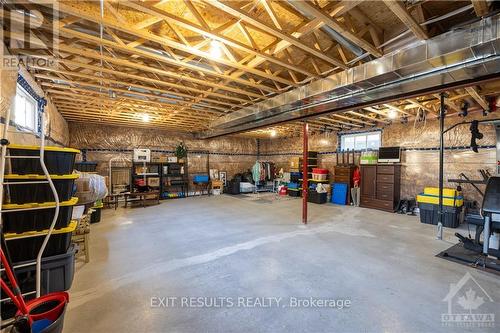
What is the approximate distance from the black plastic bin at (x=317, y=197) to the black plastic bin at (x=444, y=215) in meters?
2.84

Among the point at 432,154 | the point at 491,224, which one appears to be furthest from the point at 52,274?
the point at 432,154

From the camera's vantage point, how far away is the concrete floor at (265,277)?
1801mm

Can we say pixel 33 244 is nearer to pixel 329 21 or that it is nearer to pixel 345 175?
pixel 329 21

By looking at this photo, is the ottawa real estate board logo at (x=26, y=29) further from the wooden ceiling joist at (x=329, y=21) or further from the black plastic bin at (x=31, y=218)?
the wooden ceiling joist at (x=329, y=21)

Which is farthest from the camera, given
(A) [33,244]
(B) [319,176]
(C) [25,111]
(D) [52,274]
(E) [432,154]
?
(B) [319,176]

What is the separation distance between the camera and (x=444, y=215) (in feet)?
15.4

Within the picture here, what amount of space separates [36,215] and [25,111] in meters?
2.42

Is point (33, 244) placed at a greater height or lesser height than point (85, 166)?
lesser

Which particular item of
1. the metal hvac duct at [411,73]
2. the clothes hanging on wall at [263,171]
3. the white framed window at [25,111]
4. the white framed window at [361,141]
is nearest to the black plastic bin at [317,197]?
the white framed window at [361,141]

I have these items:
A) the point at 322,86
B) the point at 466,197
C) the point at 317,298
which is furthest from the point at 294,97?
the point at 466,197

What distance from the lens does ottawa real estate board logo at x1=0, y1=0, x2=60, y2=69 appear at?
1.94 meters

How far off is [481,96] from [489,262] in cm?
302

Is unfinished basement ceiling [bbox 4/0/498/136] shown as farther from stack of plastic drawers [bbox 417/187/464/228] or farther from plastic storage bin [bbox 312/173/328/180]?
plastic storage bin [bbox 312/173/328/180]

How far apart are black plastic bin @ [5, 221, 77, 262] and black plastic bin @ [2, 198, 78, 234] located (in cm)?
5
